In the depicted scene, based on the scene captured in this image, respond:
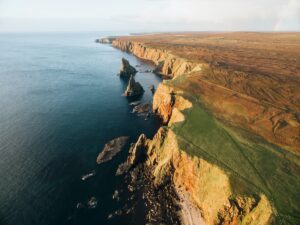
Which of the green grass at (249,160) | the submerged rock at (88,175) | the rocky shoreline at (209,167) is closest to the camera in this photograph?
the green grass at (249,160)

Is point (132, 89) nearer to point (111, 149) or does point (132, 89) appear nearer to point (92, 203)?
point (111, 149)

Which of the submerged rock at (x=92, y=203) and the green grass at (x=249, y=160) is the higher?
the green grass at (x=249, y=160)

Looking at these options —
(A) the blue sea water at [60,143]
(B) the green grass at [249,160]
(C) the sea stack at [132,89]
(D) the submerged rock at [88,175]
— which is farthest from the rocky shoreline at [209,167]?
(C) the sea stack at [132,89]

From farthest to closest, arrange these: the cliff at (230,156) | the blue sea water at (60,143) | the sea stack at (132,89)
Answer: the sea stack at (132,89)
the blue sea water at (60,143)
the cliff at (230,156)

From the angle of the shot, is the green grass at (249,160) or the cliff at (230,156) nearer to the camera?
the green grass at (249,160)

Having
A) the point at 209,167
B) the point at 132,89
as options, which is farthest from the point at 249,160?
the point at 132,89

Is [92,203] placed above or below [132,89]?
A: above

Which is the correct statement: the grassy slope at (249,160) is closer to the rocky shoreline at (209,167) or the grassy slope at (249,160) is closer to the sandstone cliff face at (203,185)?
the rocky shoreline at (209,167)

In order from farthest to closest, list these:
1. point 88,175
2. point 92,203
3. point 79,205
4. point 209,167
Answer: point 88,175
point 92,203
point 79,205
point 209,167
